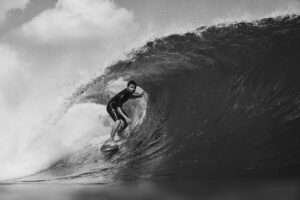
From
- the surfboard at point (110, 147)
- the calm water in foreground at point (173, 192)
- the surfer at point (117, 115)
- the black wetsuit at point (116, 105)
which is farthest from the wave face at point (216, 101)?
the calm water in foreground at point (173, 192)

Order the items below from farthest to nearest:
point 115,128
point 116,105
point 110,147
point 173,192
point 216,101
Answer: point 216,101, point 116,105, point 115,128, point 110,147, point 173,192

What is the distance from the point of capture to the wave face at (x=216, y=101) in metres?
5.71

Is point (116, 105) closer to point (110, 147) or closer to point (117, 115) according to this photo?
point (117, 115)

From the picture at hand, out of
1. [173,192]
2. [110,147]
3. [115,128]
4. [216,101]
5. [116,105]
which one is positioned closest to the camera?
[173,192]

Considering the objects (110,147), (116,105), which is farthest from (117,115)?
(110,147)

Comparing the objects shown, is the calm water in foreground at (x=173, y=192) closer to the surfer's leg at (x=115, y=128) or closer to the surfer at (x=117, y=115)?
the surfer's leg at (x=115, y=128)

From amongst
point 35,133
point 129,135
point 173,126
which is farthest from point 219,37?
point 35,133

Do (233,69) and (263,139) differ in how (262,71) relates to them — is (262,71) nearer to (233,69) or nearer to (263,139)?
(233,69)

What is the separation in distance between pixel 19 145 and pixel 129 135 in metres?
2.44

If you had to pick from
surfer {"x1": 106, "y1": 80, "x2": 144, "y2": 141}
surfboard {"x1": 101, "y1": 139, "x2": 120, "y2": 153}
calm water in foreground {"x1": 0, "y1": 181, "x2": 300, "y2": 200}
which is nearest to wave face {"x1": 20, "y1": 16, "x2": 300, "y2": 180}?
surfboard {"x1": 101, "y1": 139, "x2": 120, "y2": 153}

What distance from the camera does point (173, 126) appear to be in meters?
7.29

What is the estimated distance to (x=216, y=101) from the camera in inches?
300

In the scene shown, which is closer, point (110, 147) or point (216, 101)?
point (110, 147)

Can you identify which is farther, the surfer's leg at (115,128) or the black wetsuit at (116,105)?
the black wetsuit at (116,105)
